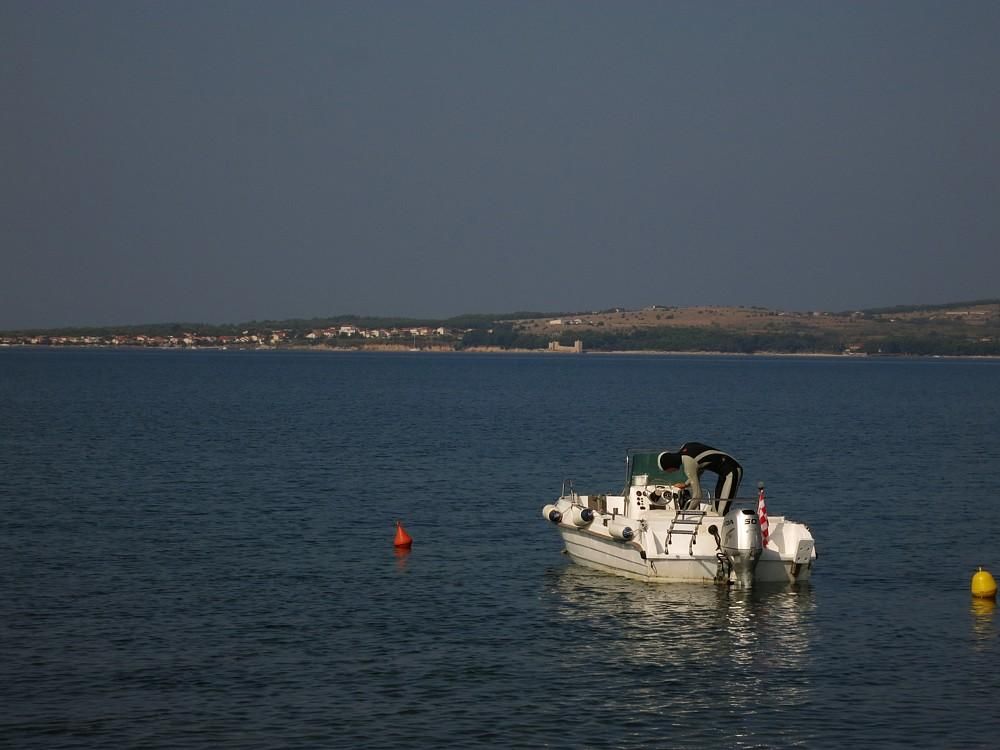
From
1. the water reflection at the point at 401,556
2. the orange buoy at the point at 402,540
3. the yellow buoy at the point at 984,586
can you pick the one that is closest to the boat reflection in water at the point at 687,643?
the yellow buoy at the point at 984,586

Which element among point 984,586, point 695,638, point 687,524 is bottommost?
point 695,638

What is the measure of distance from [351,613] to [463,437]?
51.5 meters

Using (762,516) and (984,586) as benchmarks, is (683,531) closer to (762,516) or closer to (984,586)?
(762,516)

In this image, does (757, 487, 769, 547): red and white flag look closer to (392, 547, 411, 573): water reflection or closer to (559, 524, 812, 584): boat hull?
(559, 524, 812, 584): boat hull

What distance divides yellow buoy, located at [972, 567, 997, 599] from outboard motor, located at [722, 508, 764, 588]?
535 centimetres

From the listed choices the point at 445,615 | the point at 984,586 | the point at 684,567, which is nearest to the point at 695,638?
the point at 684,567

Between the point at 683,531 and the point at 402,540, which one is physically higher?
the point at 683,531

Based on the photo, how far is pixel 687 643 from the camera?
91.2 feet

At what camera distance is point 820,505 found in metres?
50.3

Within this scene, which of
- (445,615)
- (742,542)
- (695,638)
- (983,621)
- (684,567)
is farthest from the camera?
(684,567)

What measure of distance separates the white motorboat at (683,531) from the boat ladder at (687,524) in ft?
0.08

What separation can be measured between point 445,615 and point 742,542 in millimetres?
7137

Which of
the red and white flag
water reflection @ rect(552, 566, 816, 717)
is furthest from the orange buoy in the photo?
the red and white flag

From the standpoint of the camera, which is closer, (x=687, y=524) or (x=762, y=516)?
(x=762, y=516)
